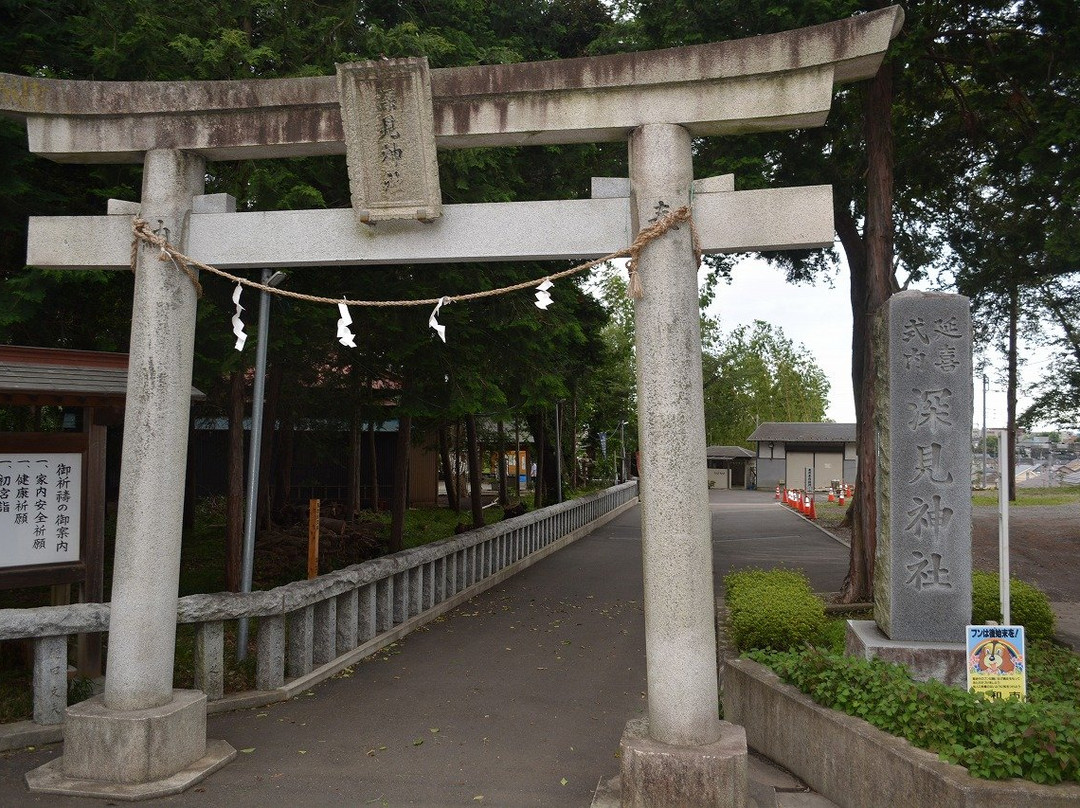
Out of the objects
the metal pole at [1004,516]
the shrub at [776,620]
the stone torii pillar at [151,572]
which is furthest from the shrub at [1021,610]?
the stone torii pillar at [151,572]

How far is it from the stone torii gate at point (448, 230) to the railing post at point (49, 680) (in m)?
0.84

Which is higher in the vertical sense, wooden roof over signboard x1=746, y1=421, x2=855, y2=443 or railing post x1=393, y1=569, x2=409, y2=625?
wooden roof over signboard x1=746, y1=421, x2=855, y2=443

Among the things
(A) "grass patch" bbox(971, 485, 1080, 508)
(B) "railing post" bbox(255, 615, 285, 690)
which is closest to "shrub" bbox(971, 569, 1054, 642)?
(B) "railing post" bbox(255, 615, 285, 690)

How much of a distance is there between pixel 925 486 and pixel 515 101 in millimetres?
4333

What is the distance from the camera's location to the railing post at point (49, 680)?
21.6 ft

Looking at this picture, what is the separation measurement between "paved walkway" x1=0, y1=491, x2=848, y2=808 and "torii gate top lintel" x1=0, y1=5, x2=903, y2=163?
446 centimetres

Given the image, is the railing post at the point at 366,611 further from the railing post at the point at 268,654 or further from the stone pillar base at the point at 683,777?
the stone pillar base at the point at 683,777

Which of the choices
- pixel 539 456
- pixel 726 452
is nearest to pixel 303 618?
pixel 539 456

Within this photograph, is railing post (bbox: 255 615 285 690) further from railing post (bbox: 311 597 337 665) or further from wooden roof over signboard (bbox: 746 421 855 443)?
wooden roof over signboard (bbox: 746 421 855 443)

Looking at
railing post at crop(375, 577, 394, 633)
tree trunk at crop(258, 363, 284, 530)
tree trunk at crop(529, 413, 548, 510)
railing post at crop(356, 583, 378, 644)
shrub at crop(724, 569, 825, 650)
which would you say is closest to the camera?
shrub at crop(724, 569, 825, 650)

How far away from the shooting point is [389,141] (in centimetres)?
573

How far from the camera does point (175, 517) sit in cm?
604

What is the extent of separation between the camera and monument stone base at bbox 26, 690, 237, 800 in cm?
552

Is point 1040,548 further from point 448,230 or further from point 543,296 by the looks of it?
point 448,230
